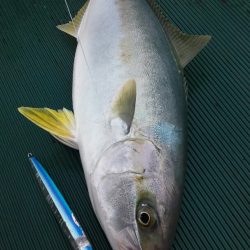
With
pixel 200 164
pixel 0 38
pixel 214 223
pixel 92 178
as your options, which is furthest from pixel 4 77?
pixel 214 223

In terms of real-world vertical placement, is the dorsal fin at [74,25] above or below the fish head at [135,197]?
above

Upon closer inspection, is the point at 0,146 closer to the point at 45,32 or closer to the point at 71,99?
the point at 71,99

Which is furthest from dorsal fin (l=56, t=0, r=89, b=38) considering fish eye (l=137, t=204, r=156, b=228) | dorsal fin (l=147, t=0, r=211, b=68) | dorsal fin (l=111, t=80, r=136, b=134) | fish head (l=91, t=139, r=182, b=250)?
fish eye (l=137, t=204, r=156, b=228)

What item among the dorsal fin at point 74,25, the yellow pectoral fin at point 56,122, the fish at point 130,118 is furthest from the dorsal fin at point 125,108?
the dorsal fin at point 74,25

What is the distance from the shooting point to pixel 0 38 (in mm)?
1348

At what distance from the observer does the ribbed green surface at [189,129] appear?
3.44ft

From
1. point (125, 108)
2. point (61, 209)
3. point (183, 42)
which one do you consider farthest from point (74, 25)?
point (61, 209)

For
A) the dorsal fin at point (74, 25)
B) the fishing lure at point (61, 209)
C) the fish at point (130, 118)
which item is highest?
the dorsal fin at point (74, 25)

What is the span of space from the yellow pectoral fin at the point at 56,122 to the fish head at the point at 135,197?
0.54 ft

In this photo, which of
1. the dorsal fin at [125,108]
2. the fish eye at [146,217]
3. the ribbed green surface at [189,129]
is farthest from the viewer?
the ribbed green surface at [189,129]

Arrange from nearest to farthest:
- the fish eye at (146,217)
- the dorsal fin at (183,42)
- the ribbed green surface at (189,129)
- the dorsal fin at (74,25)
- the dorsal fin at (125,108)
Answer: the fish eye at (146,217) → the dorsal fin at (125,108) → the ribbed green surface at (189,129) → the dorsal fin at (183,42) → the dorsal fin at (74,25)

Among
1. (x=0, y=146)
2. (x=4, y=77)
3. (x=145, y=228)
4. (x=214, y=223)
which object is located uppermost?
(x=4, y=77)

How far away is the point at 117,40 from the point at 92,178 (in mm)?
356

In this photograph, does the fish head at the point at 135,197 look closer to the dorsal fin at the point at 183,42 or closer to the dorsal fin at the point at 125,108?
the dorsal fin at the point at 125,108
